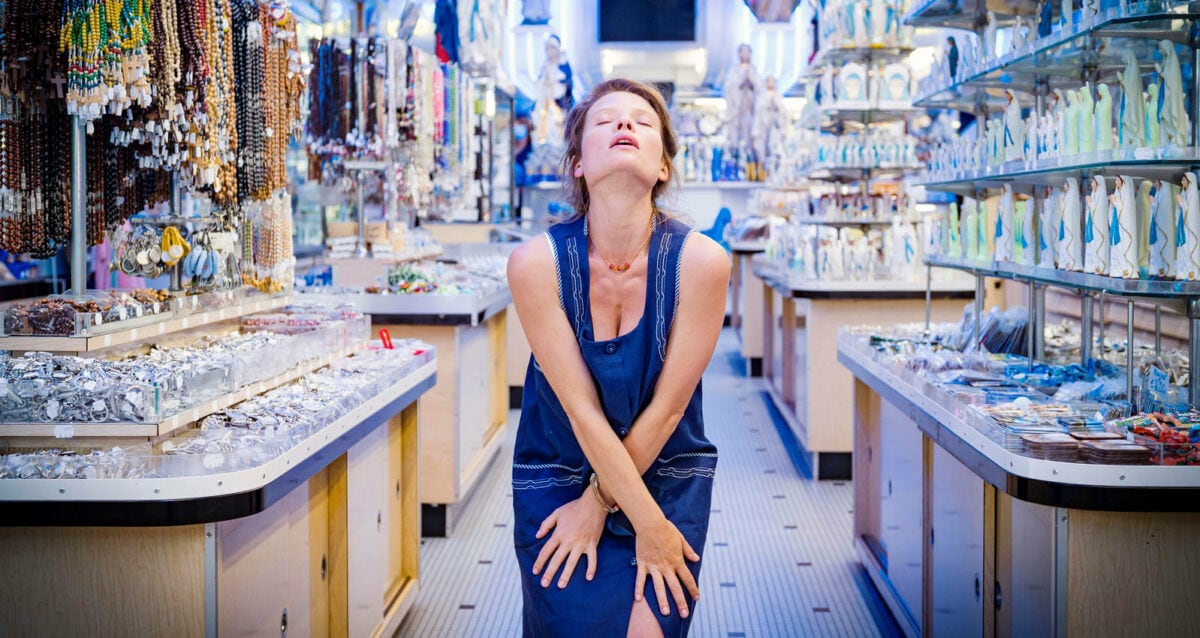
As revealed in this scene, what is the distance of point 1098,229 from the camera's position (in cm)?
280

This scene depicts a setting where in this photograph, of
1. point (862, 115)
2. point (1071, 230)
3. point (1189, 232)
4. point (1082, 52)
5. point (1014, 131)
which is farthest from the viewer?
point (862, 115)

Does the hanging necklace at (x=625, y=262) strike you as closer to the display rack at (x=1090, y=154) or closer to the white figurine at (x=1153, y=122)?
the display rack at (x=1090, y=154)

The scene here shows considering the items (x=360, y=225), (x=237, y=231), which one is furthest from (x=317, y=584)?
(x=360, y=225)

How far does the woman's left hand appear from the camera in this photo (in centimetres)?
205

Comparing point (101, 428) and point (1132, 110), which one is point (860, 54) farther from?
point (101, 428)

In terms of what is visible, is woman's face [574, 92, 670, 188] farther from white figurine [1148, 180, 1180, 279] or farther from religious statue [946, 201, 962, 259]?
religious statue [946, 201, 962, 259]

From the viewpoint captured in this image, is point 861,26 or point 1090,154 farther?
point 861,26

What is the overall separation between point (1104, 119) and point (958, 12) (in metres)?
1.43

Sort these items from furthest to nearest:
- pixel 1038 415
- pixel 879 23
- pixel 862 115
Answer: pixel 862 115 → pixel 879 23 → pixel 1038 415

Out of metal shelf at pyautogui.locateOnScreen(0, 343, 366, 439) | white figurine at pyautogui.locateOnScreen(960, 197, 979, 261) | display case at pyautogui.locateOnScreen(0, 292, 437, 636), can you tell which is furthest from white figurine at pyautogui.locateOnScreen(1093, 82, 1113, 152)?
metal shelf at pyautogui.locateOnScreen(0, 343, 366, 439)

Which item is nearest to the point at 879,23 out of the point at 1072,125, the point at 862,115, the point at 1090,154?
the point at 862,115

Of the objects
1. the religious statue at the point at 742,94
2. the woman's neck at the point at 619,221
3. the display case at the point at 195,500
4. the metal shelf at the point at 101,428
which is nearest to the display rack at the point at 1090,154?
the woman's neck at the point at 619,221

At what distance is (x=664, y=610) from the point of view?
2.02 m

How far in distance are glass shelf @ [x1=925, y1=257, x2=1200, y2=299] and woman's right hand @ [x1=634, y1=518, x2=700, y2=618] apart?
1.27m
